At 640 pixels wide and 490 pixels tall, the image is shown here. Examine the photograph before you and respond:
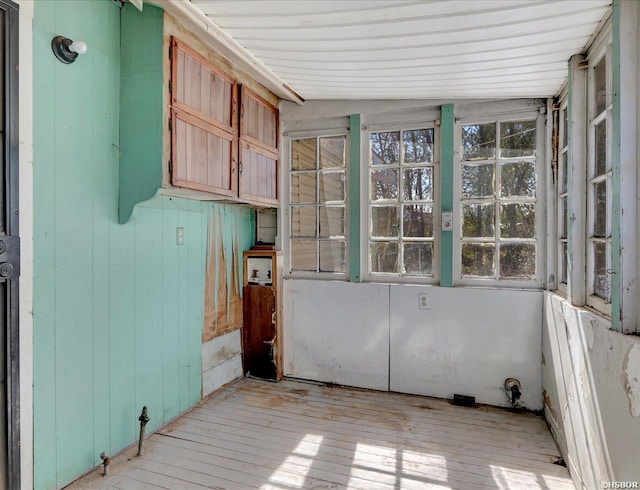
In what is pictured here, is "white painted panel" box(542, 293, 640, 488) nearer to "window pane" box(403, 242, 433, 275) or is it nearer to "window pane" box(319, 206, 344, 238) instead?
"window pane" box(403, 242, 433, 275)

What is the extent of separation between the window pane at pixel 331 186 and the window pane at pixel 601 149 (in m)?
1.93

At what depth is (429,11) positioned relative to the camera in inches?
68.6

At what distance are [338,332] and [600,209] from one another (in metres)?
2.17

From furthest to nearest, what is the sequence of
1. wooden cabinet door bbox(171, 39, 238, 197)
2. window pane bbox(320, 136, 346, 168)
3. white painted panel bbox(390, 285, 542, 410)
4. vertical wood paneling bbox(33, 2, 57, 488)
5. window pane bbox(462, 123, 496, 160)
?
window pane bbox(320, 136, 346, 168), window pane bbox(462, 123, 496, 160), white painted panel bbox(390, 285, 542, 410), wooden cabinet door bbox(171, 39, 238, 197), vertical wood paneling bbox(33, 2, 57, 488)

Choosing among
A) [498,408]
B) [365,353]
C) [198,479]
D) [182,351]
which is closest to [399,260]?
[365,353]

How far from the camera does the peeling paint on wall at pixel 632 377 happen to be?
131 centimetres

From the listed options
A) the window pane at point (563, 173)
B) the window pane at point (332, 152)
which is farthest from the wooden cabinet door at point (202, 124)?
the window pane at point (563, 173)

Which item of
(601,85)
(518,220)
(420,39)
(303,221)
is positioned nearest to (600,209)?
(601,85)

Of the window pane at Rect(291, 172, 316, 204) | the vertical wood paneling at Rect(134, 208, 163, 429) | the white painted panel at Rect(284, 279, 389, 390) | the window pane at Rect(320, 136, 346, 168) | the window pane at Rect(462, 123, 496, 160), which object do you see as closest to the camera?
the vertical wood paneling at Rect(134, 208, 163, 429)

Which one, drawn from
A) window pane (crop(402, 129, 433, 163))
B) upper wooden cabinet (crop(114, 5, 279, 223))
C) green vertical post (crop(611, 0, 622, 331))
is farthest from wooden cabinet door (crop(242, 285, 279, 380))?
green vertical post (crop(611, 0, 622, 331))

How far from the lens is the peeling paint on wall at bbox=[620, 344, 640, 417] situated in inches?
51.7

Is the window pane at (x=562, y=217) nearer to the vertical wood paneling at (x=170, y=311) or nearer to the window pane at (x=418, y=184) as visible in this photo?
the window pane at (x=418, y=184)

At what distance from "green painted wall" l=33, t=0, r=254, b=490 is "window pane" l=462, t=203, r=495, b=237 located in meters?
2.31

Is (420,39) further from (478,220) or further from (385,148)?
(478,220)
